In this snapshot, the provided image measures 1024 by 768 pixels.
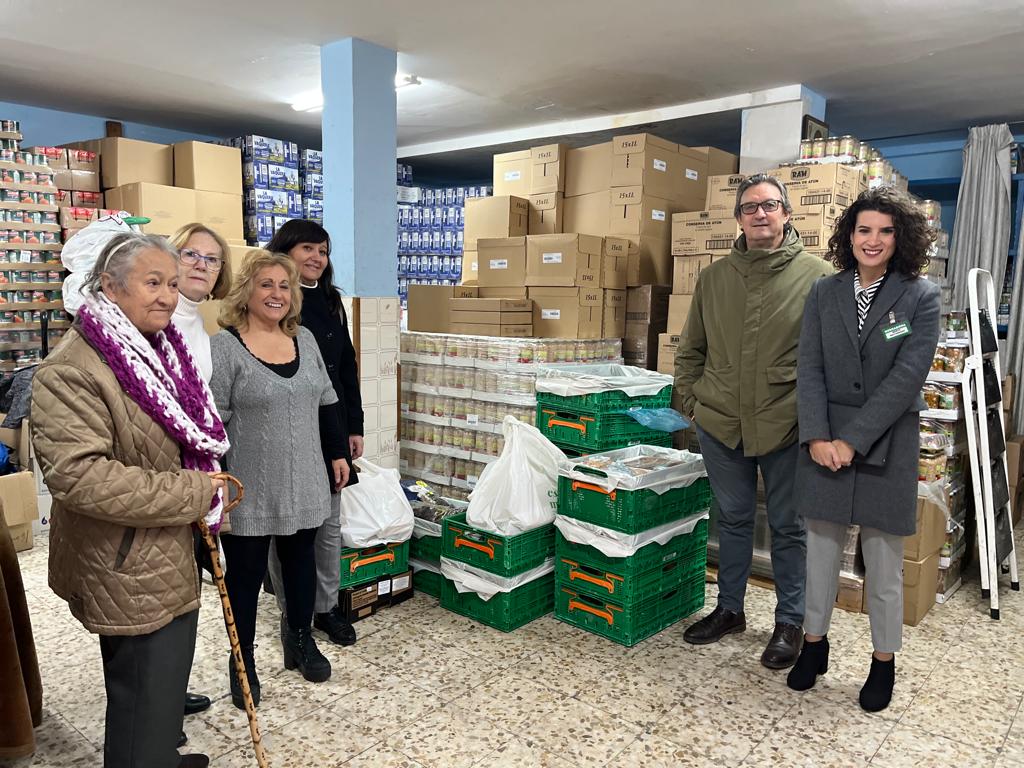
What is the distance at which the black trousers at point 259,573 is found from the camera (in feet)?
7.75

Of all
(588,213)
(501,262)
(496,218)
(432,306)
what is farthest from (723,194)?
(432,306)

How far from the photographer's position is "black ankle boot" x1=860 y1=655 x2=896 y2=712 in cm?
254

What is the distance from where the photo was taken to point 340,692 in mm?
2615

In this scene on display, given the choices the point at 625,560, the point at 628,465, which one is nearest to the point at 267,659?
the point at 625,560

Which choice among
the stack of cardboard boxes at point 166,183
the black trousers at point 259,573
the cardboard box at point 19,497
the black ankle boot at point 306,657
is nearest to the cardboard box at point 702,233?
the black trousers at point 259,573

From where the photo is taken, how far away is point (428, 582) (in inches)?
139

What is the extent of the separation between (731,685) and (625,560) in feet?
1.96

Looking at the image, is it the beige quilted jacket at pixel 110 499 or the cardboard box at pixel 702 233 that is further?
the cardboard box at pixel 702 233

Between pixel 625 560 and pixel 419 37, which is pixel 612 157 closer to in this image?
pixel 419 37

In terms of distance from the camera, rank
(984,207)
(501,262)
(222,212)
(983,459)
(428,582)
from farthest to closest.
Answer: (222,212) → (984,207) → (501,262) → (428,582) → (983,459)

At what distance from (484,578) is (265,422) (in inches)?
51.3

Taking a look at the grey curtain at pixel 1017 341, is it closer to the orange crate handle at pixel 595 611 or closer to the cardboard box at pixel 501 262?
the cardboard box at pixel 501 262

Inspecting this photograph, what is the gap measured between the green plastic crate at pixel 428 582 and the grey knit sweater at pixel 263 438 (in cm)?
119

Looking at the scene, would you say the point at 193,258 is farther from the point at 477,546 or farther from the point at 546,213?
the point at 546,213
